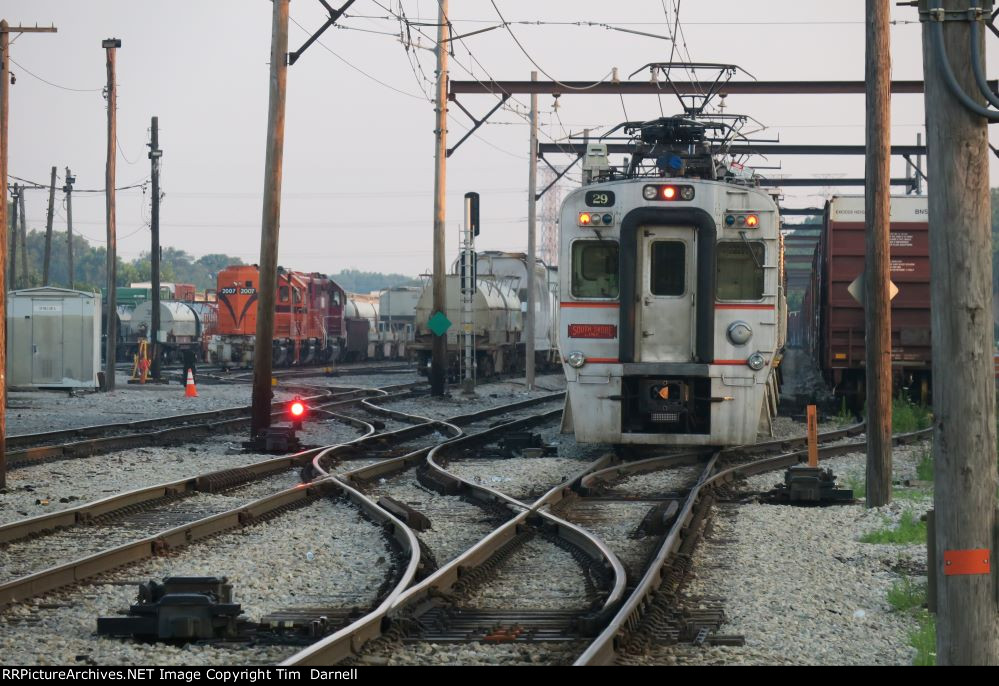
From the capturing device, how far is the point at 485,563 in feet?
31.3

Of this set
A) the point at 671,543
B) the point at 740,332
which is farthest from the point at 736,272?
the point at 671,543

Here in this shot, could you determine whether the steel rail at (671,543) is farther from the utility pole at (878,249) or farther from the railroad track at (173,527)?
the utility pole at (878,249)

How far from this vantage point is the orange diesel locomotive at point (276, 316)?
46406mm

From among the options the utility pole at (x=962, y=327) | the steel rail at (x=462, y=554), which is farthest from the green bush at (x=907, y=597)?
the utility pole at (x=962, y=327)

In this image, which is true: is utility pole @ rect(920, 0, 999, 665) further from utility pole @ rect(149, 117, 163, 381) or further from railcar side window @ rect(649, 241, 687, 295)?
utility pole @ rect(149, 117, 163, 381)

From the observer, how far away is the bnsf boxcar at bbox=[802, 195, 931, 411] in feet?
76.2

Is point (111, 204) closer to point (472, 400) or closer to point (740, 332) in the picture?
point (472, 400)

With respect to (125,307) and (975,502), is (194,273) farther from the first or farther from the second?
(975,502)

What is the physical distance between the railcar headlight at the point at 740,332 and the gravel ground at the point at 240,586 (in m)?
5.70

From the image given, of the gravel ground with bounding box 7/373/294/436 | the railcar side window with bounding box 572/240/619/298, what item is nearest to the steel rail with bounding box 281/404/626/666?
the railcar side window with bounding box 572/240/619/298

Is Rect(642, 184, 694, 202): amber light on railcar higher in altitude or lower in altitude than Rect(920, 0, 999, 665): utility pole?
higher

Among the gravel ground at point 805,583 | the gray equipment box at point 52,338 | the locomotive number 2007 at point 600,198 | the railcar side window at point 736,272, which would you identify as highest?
the locomotive number 2007 at point 600,198

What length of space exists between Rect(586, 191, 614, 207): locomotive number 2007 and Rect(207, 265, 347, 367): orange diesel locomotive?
30016 millimetres

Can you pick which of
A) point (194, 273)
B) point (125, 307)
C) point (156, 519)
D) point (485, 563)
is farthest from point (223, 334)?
point (194, 273)
